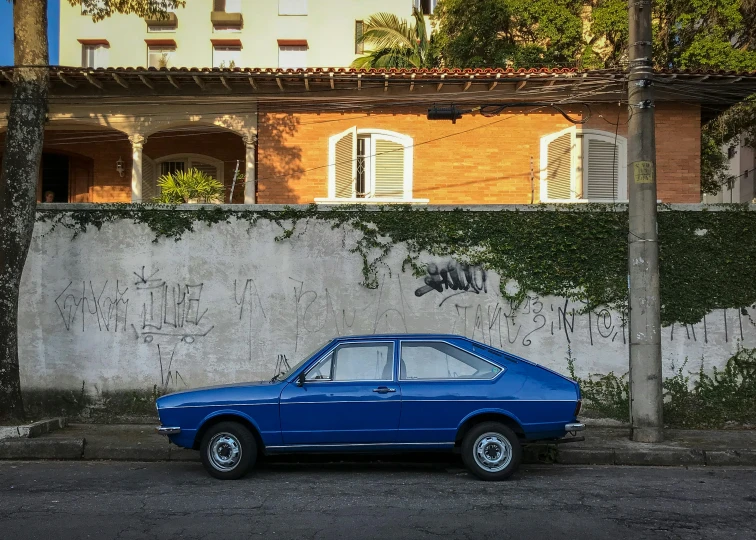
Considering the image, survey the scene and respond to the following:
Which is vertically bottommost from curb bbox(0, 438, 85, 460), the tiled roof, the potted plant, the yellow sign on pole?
curb bbox(0, 438, 85, 460)

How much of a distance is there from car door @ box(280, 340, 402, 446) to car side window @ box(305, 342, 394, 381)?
0.04m

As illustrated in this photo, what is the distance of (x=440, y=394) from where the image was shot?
762cm

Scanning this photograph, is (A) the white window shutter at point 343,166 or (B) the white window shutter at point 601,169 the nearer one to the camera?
(B) the white window shutter at point 601,169

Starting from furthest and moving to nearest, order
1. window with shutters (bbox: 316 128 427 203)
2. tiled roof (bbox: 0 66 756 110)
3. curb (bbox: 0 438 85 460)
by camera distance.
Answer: window with shutters (bbox: 316 128 427 203), tiled roof (bbox: 0 66 756 110), curb (bbox: 0 438 85 460)

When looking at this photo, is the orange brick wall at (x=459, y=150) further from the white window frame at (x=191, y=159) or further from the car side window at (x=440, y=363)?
the car side window at (x=440, y=363)

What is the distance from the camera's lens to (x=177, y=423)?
775 cm

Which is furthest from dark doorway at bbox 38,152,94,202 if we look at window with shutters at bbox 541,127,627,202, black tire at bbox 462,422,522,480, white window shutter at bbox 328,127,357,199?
black tire at bbox 462,422,522,480

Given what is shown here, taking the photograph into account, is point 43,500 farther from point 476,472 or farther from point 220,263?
point 220,263

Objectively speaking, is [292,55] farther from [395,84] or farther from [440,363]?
[440,363]

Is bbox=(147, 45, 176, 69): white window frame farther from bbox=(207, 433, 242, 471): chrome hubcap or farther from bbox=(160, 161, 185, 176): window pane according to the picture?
bbox=(207, 433, 242, 471): chrome hubcap

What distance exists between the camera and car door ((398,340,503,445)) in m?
7.59

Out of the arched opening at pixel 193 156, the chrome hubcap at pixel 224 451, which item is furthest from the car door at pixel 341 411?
the arched opening at pixel 193 156

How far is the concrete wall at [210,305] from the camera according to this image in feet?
36.7

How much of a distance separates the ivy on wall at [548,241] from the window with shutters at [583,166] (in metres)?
4.79
